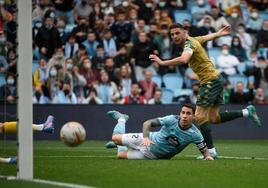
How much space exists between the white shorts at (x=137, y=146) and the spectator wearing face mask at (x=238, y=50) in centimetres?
1173

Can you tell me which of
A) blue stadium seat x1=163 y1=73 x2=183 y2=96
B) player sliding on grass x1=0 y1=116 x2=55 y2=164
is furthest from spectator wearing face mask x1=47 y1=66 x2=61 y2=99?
player sliding on grass x1=0 y1=116 x2=55 y2=164

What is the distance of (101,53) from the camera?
963 inches

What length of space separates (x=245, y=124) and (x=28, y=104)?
13594 mm

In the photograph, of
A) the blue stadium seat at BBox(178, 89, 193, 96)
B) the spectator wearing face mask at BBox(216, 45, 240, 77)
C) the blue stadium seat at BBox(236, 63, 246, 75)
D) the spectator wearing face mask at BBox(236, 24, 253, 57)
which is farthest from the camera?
the spectator wearing face mask at BBox(236, 24, 253, 57)

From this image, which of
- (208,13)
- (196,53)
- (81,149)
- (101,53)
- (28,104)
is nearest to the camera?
(28,104)

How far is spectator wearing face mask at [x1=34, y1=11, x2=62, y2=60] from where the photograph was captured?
2453cm

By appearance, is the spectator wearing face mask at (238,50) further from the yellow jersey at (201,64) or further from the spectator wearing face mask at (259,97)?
the yellow jersey at (201,64)

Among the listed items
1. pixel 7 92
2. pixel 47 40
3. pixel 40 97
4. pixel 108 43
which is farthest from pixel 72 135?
pixel 108 43

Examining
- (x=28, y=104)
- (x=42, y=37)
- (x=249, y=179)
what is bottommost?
(x=249, y=179)

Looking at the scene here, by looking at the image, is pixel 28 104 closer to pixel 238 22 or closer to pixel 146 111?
pixel 146 111

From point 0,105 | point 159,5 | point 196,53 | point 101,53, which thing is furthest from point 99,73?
point 196,53

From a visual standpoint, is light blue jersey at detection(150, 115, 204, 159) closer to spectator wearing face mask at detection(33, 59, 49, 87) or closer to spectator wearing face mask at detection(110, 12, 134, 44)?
spectator wearing face mask at detection(33, 59, 49, 87)

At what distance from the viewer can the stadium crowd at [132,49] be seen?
77.2 feet

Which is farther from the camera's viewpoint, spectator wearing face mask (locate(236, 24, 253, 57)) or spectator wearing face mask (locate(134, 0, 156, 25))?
spectator wearing face mask (locate(134, 0, 156, 25))
